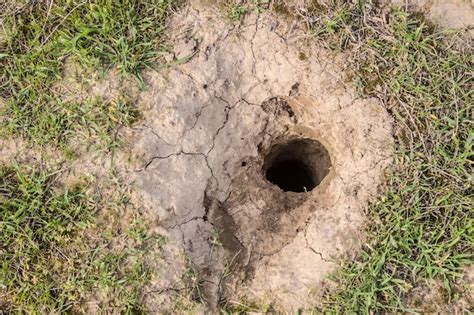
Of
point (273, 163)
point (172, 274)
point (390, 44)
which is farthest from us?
point (273, 163)

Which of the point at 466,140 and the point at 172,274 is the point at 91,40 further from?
the point at 466,140

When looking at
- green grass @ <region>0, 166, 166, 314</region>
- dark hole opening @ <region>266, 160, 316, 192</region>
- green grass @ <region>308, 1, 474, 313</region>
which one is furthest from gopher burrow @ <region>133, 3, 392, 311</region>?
dark hole opening @ <region>266, 160, 316, 192</region>

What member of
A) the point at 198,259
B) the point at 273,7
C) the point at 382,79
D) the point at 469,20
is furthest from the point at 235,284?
the point at 469,20

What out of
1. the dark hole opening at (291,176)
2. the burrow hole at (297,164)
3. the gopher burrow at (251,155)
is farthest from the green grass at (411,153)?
the dark hole opening at (291,176)

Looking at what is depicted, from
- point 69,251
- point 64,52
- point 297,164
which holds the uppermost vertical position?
point 64,52

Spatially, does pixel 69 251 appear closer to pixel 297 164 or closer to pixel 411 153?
pixel 297 164

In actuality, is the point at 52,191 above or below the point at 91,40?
below

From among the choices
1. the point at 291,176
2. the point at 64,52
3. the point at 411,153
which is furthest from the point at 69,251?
the point at 411,153

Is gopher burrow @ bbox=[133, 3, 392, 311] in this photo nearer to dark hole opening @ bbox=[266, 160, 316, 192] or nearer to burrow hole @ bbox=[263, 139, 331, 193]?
burrow hole @ bbox=[263, 139, 331, 193]
